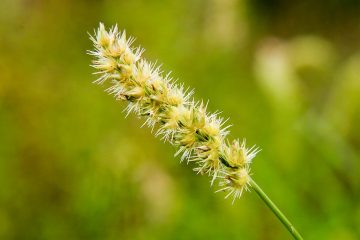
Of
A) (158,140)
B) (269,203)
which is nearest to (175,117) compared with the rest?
(269,203)

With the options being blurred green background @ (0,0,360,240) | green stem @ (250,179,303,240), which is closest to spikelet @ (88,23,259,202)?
green stem @ (250,179,303,240)

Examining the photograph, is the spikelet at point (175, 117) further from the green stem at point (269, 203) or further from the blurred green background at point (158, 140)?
the blurred green background at point (158, 140)

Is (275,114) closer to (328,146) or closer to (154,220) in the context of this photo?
(328,146)

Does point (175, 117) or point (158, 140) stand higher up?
point (158, 140)

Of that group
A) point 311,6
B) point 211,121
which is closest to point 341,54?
point 311,6

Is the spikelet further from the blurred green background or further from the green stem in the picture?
the blurred green background

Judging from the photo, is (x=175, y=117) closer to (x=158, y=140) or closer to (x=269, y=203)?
(x=269, y=203)

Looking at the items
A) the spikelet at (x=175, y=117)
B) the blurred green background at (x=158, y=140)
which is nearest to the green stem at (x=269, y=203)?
the spikelet at (x=175, y=117)
